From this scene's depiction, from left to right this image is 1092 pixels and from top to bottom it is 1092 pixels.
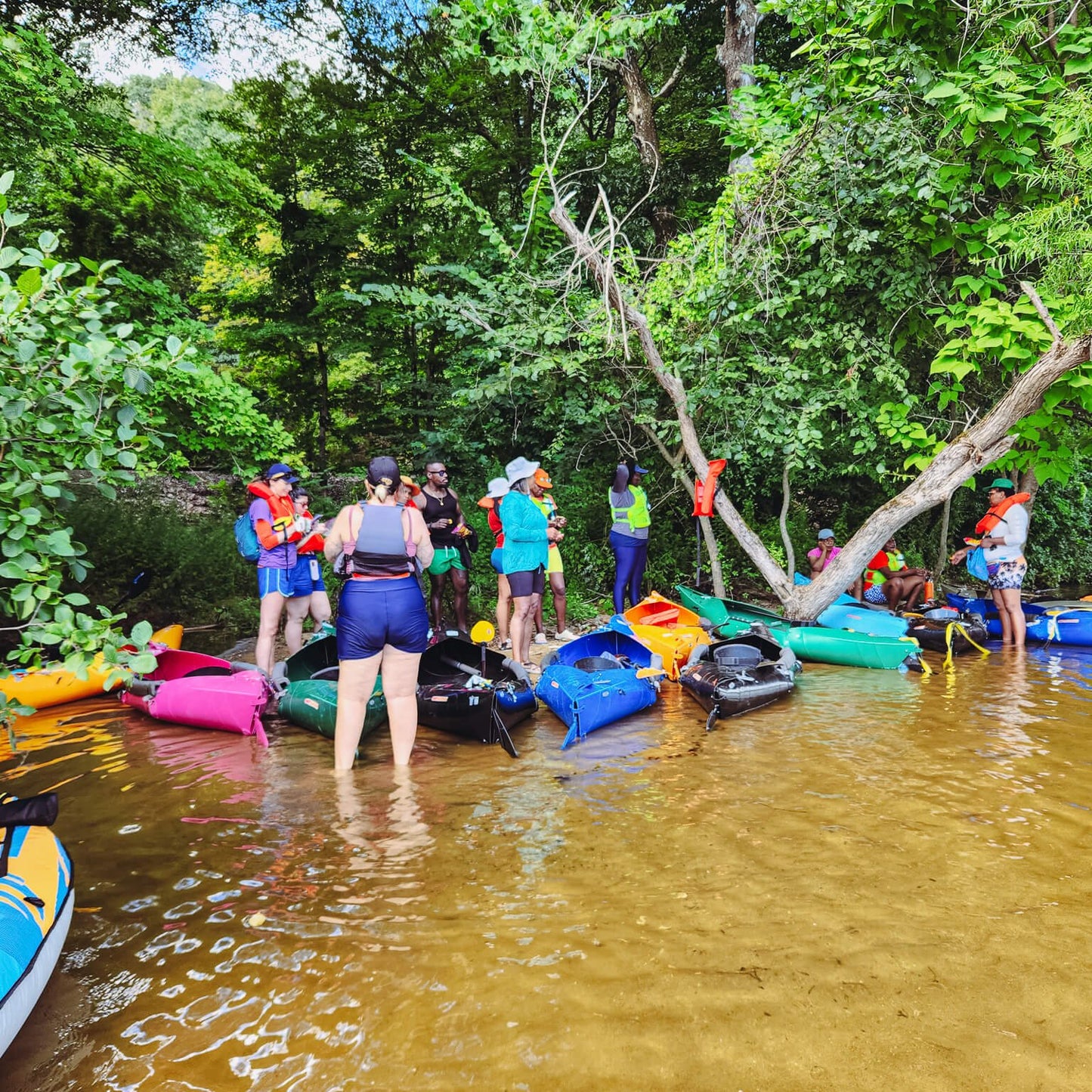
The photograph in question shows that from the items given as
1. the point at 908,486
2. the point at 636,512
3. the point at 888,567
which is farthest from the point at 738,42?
the point at 888,567

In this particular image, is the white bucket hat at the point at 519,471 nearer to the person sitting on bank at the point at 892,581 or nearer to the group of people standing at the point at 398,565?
the group of people standing at the point at 398,565

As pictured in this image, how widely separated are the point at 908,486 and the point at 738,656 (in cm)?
365

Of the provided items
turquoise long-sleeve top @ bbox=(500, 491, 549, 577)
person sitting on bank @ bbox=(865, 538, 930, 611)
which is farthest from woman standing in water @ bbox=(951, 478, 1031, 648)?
turquoise long-sleeve top @ bbox=(500, 491, 549, 577)

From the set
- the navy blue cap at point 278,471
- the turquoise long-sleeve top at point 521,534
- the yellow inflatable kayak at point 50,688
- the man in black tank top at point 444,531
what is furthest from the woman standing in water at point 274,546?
the turquoise long-sleeve top at point 521,534

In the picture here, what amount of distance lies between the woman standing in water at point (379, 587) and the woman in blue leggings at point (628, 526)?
438 centimetres

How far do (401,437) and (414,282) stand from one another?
2712 millimetres

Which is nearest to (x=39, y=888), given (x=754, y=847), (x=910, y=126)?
(x=754, y=847)

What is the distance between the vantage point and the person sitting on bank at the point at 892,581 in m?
9.80

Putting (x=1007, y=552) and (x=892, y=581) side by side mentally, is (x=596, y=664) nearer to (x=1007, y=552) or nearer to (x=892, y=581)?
(x=1007, y=552)

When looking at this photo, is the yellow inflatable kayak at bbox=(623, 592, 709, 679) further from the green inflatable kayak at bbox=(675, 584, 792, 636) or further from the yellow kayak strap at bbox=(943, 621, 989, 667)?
the yellow kayak strap at bbox=(943, 621, 989, 667)

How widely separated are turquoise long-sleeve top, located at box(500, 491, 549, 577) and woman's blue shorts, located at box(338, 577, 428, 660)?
7.85 feet

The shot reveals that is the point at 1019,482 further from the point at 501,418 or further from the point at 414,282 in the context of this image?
the point at 414,282

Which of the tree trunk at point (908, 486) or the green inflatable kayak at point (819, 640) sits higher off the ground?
the tree trunk at point (908, 486)

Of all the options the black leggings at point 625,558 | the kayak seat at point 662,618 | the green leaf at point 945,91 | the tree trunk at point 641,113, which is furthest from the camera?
the tree trunk at point 641,113
